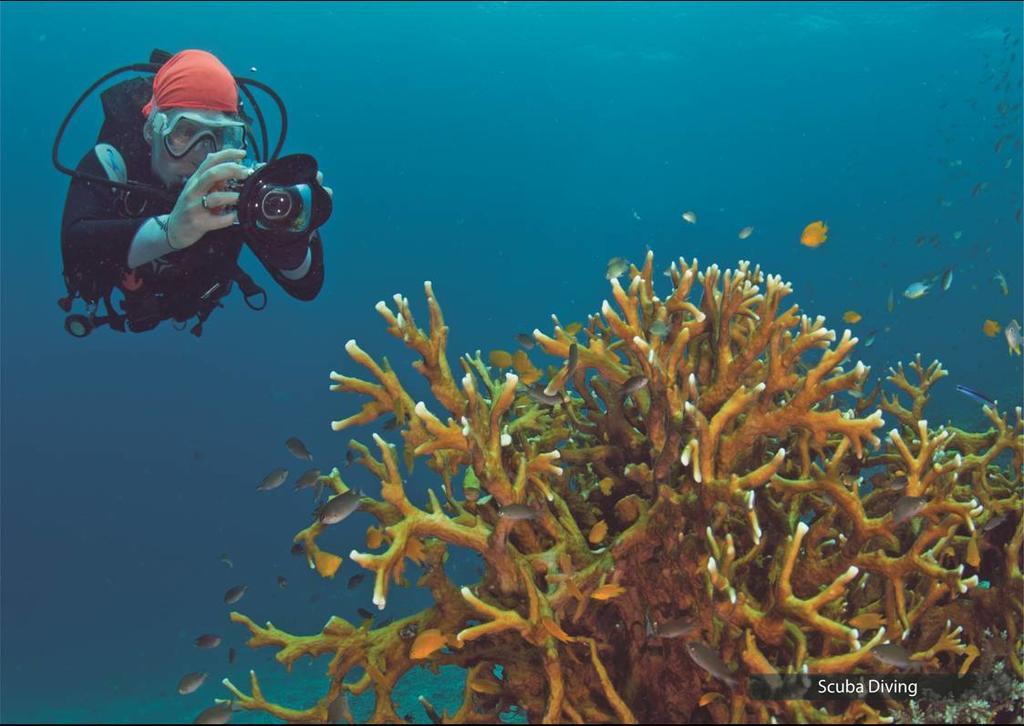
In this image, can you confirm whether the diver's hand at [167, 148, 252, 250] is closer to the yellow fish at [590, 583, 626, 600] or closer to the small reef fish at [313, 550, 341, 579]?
the small reef fish at [313, 550, 341, 579]

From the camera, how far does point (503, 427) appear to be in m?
3.21

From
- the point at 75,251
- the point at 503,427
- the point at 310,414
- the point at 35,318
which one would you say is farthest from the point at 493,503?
the point at 35,318

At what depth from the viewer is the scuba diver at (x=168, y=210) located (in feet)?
12.9

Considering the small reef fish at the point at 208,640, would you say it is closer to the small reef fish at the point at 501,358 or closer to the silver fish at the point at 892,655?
the small reef fish at the point at 501,358

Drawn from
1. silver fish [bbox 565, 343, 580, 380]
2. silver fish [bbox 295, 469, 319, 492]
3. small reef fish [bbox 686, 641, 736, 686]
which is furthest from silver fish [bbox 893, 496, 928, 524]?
silver fish [bbox 295, 469, 319, 492]

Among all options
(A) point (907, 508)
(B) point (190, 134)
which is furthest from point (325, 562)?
(B) point (190, 134)

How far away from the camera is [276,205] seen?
3730 millimetres

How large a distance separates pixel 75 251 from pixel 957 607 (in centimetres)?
590

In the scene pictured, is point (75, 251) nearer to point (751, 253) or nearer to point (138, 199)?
point (138, 199)

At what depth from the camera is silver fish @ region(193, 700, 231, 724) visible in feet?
12.2

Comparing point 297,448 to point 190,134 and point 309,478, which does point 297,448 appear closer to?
point 309,478

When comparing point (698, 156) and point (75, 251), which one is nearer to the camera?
point (75, 251)

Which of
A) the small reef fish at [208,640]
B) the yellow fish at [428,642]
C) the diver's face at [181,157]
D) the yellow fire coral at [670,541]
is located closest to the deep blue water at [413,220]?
the small reef fish at [208,640]

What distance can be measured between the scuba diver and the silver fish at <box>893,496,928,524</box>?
3.41m
